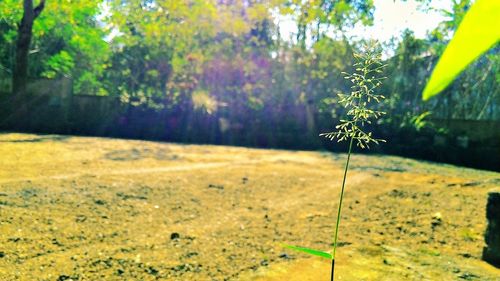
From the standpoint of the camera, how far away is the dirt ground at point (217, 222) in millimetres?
2090

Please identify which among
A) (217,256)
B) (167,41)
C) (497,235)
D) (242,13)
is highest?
(242,13)

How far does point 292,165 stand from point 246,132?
3.65 metres

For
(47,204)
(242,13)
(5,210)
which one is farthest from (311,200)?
(242,13)

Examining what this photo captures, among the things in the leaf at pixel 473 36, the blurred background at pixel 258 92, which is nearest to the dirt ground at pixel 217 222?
the leaf at pixel 473 36

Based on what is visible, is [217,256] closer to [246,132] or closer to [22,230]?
[22,230]

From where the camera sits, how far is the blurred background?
357 inches

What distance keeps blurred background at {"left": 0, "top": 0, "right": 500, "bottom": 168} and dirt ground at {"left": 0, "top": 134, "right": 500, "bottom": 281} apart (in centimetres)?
409

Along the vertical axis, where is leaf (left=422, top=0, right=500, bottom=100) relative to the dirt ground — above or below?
above

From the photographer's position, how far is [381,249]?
8.25 feet

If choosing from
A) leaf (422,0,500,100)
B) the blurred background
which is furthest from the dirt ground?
the blurred background

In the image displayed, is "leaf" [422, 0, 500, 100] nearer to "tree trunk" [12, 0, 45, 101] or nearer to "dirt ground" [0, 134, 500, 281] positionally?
"dirt ground" [0, 134, 500, 281]

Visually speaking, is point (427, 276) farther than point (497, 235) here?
No

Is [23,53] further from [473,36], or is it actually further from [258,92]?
[473,36]

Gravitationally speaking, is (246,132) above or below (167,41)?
below
